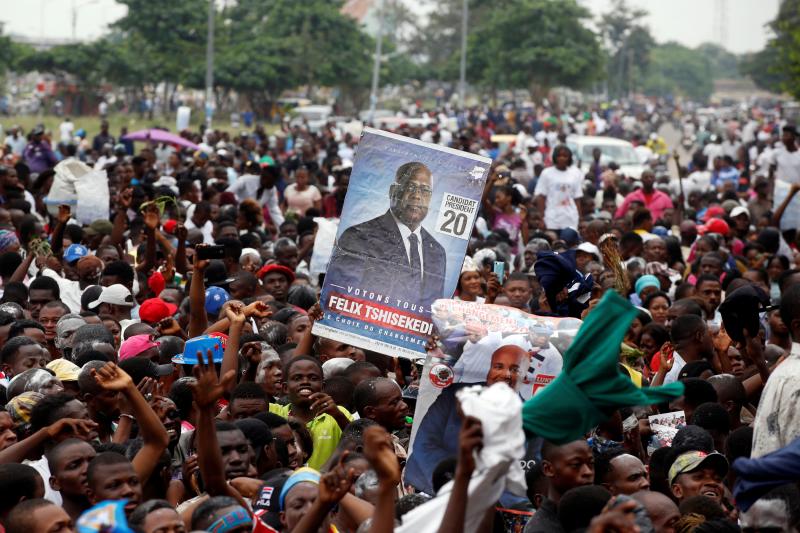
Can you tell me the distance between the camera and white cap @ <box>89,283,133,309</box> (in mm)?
9156

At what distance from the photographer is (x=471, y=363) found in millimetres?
5691

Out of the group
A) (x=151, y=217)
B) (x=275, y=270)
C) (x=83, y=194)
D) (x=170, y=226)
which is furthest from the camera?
(x=83, y=194)

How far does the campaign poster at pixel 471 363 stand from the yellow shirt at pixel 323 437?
2.53ft

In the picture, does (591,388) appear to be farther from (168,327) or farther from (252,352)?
(168,327)

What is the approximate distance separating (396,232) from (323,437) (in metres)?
1.14

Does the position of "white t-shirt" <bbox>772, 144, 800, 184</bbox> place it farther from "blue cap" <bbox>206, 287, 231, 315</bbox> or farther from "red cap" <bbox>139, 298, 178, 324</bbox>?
"red cap" <bbox>139, 298, 178, 324</bbox>

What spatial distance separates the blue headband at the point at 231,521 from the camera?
4742 millimetres

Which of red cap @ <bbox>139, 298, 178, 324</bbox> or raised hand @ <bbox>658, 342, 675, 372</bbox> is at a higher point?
raised hand @ <bbox>658, 342, 675, 372</bbox>

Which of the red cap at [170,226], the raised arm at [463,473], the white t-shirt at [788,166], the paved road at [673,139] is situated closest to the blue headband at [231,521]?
the raised arm at [463,473]

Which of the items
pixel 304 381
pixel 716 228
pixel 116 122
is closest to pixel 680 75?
pixel 116 122

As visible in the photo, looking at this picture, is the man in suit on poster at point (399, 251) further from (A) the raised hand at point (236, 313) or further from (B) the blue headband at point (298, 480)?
(B) the blue headband at point (298, 480)

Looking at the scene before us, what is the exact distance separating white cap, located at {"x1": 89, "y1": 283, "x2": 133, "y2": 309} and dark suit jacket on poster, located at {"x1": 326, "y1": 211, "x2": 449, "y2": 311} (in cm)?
261

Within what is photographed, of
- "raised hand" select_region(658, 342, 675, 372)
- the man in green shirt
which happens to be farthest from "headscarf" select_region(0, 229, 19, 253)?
"raised hand" select_region(658, 342, 675, 372)

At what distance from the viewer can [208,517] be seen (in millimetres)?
4805
